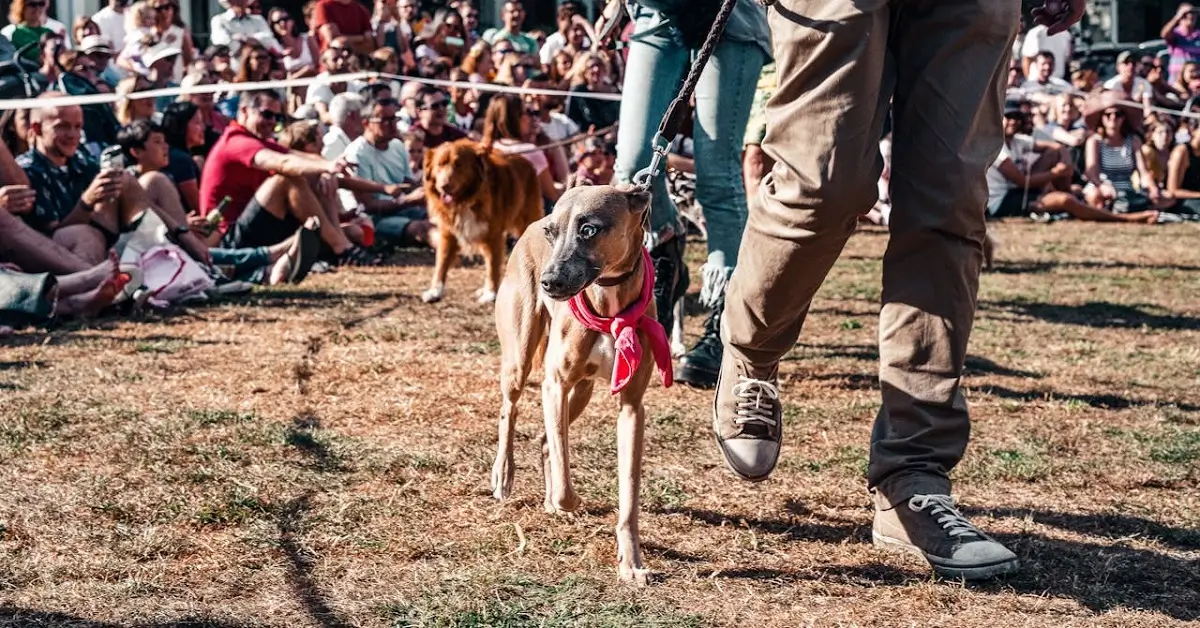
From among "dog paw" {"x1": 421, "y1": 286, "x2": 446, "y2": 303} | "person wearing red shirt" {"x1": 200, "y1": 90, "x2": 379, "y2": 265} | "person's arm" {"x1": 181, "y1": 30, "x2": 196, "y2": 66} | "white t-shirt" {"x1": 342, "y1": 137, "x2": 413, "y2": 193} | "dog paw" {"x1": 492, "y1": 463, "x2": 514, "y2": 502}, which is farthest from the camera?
"person's arm" {"x1": 181, "y1": 30, "x2": 196, "y2": 66}

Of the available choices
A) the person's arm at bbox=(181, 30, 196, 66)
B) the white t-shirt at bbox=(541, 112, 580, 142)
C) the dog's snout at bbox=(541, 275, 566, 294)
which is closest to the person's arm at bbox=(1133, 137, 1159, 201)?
the white t-shirt at bbox=(541, 112, 580, 142)

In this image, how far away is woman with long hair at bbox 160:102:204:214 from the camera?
366 inches

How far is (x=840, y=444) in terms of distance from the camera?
439 cm

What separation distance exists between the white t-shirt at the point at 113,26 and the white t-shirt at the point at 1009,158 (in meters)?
8.38

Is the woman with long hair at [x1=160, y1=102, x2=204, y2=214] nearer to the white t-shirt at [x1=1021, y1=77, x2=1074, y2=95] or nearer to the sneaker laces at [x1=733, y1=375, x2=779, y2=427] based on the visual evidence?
the sneaker laces at [x1=733, y1=375, x2=779, y2=427]

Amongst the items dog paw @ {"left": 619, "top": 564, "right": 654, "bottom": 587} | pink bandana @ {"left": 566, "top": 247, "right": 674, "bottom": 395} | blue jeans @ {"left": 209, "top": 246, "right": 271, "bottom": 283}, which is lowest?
blue jeans @ {"left": 209, "top": 246, "right": 271, "bottom": 283}

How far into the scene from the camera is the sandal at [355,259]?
955cm

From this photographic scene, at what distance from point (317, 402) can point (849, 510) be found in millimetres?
2151

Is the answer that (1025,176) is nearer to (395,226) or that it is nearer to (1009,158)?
(1009,158)

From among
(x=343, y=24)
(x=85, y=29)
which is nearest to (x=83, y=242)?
(x=85, y=29)

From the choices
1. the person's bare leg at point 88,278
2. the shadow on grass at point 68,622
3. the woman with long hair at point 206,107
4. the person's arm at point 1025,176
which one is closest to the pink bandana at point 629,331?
the shadow on grass at point 68,622

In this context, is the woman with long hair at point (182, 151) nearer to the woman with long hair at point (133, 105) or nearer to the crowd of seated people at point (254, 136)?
the crowd of seated people at point (254, 136)

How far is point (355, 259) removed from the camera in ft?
31.6

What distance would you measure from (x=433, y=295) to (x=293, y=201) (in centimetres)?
166
